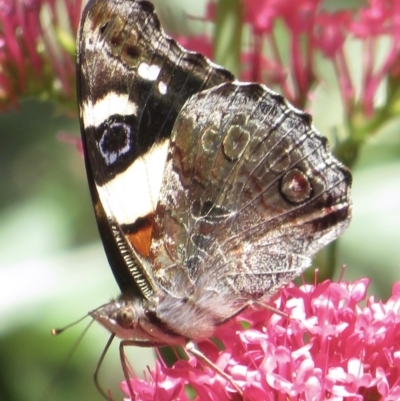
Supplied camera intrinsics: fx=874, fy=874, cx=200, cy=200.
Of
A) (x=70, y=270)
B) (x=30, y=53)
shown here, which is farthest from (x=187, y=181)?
(x=70, y=270)

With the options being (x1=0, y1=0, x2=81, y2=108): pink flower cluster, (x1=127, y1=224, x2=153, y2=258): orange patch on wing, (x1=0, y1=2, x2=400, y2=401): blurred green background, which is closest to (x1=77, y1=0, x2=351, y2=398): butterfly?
(x1=127, y1=224, x2=153, y2=258): orange patch on wing

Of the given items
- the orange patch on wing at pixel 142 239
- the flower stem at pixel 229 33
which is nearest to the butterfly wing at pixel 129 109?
the orange patch on wing at pixel 142 239

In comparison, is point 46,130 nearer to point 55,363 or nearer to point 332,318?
point 55,363

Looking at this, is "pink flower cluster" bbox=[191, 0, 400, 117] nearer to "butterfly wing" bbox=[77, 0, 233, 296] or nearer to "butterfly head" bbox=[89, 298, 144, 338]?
"butterfly wing" bbox=[77, 0, 233, 296]

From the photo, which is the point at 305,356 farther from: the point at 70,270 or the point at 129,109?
the point at 70,270

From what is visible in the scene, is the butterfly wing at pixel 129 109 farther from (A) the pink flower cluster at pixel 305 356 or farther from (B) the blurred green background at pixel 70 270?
(B) the blurred green background at pixel 70 270

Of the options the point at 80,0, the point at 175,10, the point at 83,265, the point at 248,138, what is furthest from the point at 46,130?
the point at 248,138
